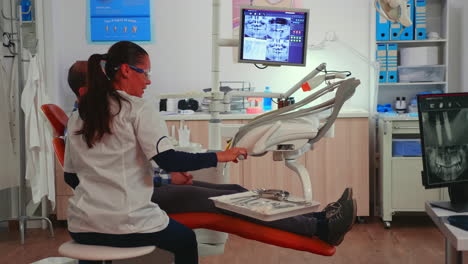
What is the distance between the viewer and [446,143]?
6.15ft

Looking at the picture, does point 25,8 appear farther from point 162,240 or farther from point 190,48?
point 162,240

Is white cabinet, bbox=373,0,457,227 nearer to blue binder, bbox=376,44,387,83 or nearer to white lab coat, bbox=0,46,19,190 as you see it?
blue binder, bbox=376,44,387,83

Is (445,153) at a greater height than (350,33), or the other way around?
(350,33)

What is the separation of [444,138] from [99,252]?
122 cm

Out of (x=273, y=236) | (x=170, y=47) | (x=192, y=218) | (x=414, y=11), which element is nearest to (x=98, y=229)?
(x=192, y=218)

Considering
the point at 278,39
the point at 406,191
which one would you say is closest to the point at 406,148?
the point at 406,191

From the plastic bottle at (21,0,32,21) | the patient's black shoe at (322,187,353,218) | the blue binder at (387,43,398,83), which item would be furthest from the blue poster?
the patient's black shoe at (322,187,353,218)

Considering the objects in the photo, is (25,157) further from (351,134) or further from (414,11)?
(414,11)

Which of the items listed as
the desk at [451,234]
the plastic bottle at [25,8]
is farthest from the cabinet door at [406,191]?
the plastic bottle at [25,8]

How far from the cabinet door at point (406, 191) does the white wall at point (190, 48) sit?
0.73 m

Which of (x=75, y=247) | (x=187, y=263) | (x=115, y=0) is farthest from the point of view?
(x=115, y=0)

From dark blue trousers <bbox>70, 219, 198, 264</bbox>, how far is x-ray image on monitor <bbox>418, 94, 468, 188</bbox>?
845 mm

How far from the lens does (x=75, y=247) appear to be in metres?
1.77

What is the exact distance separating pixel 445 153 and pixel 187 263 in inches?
38.6
